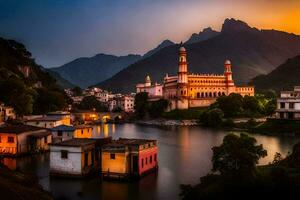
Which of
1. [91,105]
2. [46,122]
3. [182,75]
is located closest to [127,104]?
[91,105]

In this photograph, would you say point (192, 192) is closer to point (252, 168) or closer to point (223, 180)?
point (223, 180)

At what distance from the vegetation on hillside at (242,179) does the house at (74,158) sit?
7.93 meters

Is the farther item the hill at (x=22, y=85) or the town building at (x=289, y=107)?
the town building at (x=289, y=107)

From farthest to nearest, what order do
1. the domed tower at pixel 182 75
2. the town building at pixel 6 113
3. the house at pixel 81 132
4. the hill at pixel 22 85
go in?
the domed tower at pixel 182 75, the hill at pixel 22 85, the town building at pixel 6 113, the house at pixel 81 132

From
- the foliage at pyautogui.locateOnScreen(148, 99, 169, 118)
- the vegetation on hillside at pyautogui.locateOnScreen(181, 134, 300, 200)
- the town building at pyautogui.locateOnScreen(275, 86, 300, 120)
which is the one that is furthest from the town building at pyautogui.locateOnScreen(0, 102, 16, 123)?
the foliage at pyautogui.locateOnScreen(148, 99, 169, 118)

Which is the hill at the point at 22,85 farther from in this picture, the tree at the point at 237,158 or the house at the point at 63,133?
the tree at the point at 237,158

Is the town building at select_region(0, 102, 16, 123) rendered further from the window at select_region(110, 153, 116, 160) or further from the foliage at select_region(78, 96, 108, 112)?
the foliage at select_region(78, 96, 108, 112)

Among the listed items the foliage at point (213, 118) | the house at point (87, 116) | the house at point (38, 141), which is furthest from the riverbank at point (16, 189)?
the house at point (87, 116)

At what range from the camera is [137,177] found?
28406 millimetres

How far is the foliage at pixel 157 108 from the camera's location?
343 feet

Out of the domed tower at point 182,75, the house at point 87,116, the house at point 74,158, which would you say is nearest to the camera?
the house at point 74,158

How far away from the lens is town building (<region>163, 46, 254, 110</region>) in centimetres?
10829

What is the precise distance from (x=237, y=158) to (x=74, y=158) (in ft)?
37.3

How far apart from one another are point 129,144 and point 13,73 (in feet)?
157
